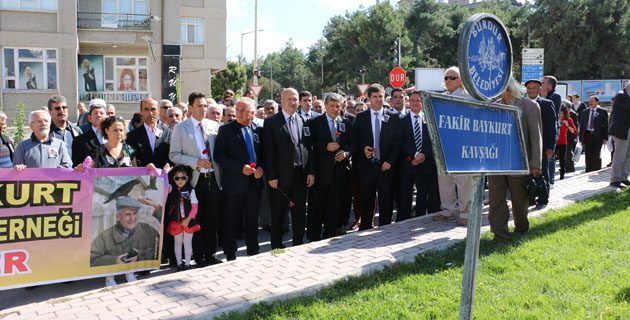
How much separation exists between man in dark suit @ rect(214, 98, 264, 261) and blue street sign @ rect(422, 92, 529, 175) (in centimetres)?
380

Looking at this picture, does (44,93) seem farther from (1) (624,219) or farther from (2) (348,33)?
(2) (348,33)

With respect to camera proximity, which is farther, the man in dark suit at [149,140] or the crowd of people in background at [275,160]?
the man in dark suit at [149,140]

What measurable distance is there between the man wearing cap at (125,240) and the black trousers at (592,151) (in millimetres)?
11395

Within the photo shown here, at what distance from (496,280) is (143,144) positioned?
451 cm

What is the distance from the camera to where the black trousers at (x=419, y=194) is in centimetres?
809

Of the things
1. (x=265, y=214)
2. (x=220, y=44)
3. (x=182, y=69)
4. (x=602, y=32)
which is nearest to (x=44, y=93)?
(x=182, y=69)

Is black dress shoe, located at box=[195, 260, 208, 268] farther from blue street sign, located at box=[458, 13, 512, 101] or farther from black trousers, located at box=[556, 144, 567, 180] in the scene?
black trousers, located at box=[556, 144, 567, 180]

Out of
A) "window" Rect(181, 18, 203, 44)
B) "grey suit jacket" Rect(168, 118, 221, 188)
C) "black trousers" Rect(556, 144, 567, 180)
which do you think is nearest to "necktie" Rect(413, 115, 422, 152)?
"grey suit jacket" Rect(168, 118, 221, 188)

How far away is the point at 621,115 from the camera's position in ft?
31.8

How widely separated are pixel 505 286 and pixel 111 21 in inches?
1143

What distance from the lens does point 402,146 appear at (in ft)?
26.2

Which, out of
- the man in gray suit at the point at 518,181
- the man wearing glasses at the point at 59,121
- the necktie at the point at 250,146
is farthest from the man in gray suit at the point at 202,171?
the man in gray suit at the point at 518,181

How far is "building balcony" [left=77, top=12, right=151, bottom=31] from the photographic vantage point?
28781mm

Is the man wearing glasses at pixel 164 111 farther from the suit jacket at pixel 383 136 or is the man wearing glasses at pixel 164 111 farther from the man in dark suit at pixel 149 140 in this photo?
the suit jacket at pixel 383 136
